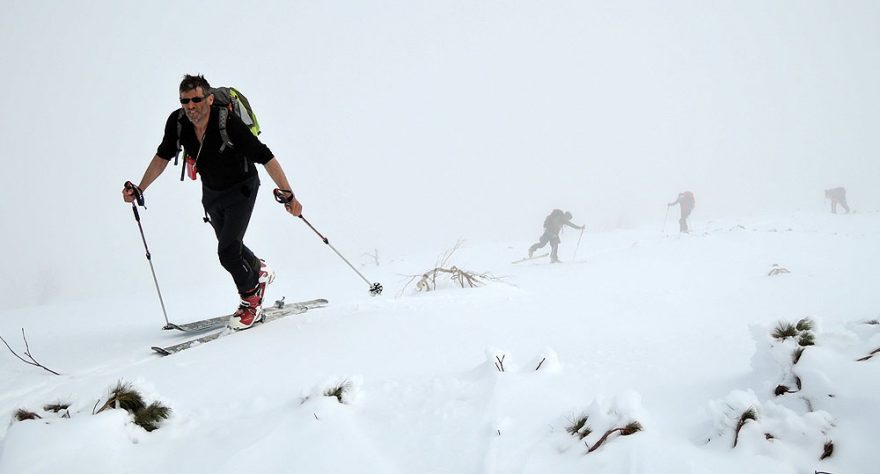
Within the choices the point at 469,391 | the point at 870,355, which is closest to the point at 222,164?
the point at 469,391

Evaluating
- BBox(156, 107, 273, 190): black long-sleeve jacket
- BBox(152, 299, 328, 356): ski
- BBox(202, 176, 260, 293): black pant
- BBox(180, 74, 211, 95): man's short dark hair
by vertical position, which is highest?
BBox(180, 74, 211, 95): man's short dark hair

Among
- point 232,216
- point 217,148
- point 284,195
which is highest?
point 217,148

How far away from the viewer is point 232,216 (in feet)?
12.9

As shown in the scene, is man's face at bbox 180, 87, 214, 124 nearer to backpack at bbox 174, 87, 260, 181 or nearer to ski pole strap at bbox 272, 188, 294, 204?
backpack at bbox 174, 87, 260, 181

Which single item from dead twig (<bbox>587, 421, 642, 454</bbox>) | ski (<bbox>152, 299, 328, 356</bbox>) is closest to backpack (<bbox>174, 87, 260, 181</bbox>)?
ski (<bbox>152, 299, 328, 356</bbox>)

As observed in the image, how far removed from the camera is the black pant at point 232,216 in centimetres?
390

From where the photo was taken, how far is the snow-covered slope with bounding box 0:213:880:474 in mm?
1270

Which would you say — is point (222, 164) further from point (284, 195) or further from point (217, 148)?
point (284, 195)

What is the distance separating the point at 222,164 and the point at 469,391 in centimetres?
312

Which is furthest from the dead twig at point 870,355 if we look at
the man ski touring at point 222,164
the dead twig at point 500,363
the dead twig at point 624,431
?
the man ski touring at point 222,164

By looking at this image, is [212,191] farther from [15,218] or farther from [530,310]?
[15,218]

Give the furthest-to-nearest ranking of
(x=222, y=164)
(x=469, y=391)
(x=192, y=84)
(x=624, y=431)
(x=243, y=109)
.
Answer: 1. (x=243, y=109)
2. (x=222, y=164)
3. (x=192, y=84)
4. (x=469, y=391)
5. (x=624, y=431)

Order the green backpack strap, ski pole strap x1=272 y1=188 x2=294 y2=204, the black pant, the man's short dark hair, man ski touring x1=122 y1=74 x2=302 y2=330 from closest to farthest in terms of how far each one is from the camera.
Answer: the man's short dark hair, man ski touring x1=122 y1=74 x2=302 y2=330, the green backpack strap, the black pant, ski pole strap x1=272 y1=188 x2=294 y2=204

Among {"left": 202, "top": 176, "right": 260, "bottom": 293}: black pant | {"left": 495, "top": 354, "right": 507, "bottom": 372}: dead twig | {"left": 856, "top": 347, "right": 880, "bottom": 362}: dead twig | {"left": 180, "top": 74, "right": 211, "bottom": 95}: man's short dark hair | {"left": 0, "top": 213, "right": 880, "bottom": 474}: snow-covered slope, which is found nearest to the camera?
{"left": 0, "top": 213, "right": 880, "bottom": 474}: snow-covered slope
